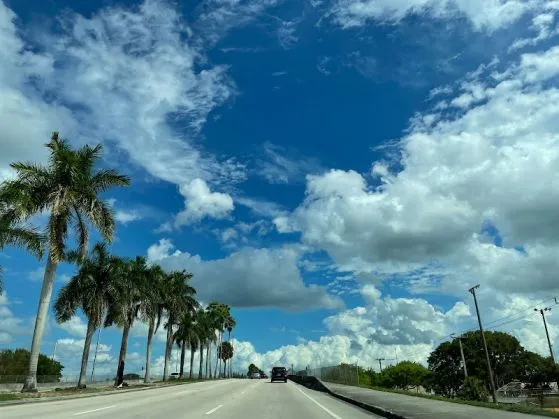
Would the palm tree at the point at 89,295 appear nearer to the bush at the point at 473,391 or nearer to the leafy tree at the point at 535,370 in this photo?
the bush at the point at 473,391

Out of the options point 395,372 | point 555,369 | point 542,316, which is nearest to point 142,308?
point 542,316

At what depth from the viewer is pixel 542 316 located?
60844 mm

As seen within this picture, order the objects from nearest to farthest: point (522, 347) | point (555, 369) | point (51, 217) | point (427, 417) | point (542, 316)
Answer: point (427, 417) < point (51, 217) < point (542, 316) < point (555, 369) < point (522, 347)

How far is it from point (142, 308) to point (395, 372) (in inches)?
4075

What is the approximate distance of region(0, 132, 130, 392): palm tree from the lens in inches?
1038

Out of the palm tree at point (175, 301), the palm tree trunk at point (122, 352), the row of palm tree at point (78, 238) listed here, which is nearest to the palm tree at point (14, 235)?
the row of palm tree at point (78, 238)

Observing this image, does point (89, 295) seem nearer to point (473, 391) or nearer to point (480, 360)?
point (473, 391)

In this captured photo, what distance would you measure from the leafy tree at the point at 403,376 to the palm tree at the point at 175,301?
81596 millimetres

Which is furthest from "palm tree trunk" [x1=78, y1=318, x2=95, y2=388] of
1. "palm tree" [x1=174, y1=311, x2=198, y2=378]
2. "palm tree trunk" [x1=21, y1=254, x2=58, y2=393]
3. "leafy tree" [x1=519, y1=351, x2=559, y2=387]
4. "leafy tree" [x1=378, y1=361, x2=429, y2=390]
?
"leafy tree" [x1=378, y1=361, x2=429, y2=390]

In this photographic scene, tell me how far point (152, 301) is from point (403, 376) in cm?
9955

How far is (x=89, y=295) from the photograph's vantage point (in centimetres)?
3784

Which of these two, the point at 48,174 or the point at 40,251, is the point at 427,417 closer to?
the point at 40,251

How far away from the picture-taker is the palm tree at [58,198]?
26359 mm

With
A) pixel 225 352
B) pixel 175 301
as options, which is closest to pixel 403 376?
pixel 225 352
